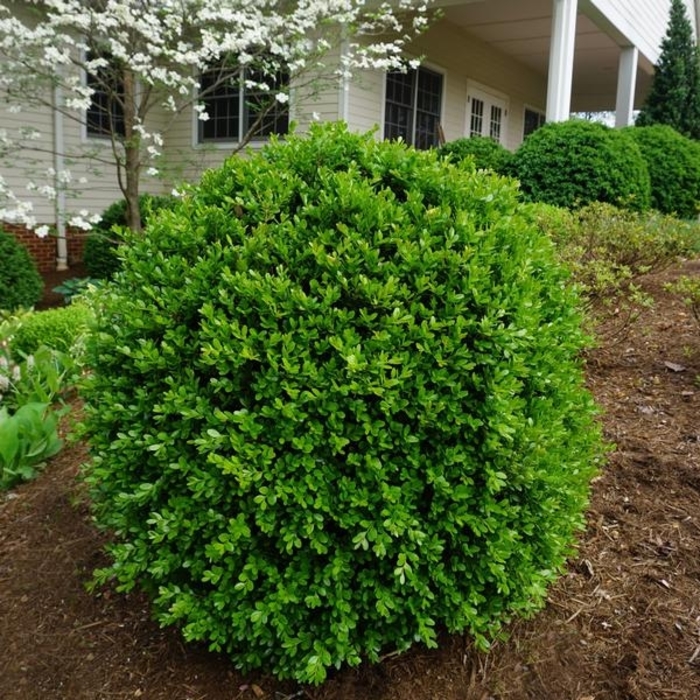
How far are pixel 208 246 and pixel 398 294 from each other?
0.62 m

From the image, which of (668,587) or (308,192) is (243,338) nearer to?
(308,192)

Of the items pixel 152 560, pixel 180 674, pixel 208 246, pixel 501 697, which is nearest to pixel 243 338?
pixel 208 246

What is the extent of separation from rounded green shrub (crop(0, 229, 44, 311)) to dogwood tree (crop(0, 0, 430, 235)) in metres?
0.34

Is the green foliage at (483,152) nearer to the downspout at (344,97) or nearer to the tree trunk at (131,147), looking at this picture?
the downspout at (344,97)

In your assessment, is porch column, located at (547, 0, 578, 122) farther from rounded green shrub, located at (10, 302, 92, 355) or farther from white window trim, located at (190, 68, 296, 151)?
rounded green shrub, located at (10, 302, 92, 355)

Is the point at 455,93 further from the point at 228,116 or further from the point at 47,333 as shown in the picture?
the point at 47,333

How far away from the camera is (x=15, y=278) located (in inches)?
298

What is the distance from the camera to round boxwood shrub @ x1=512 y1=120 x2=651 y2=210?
912 centimetres

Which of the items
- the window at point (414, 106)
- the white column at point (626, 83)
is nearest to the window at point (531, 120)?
the white column at point (626, 83)

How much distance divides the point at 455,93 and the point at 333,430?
13.3 metres

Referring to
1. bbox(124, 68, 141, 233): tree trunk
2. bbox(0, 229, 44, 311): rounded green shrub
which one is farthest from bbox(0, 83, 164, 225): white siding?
bbox(0, 229, 44, 311): rounded green shrub

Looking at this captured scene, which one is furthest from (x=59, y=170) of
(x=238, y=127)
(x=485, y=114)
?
(x=485, y=114)

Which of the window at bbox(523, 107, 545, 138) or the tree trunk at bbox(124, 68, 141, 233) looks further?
the window at bbox(523, 107, 545, 138)

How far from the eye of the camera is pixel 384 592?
187cm
